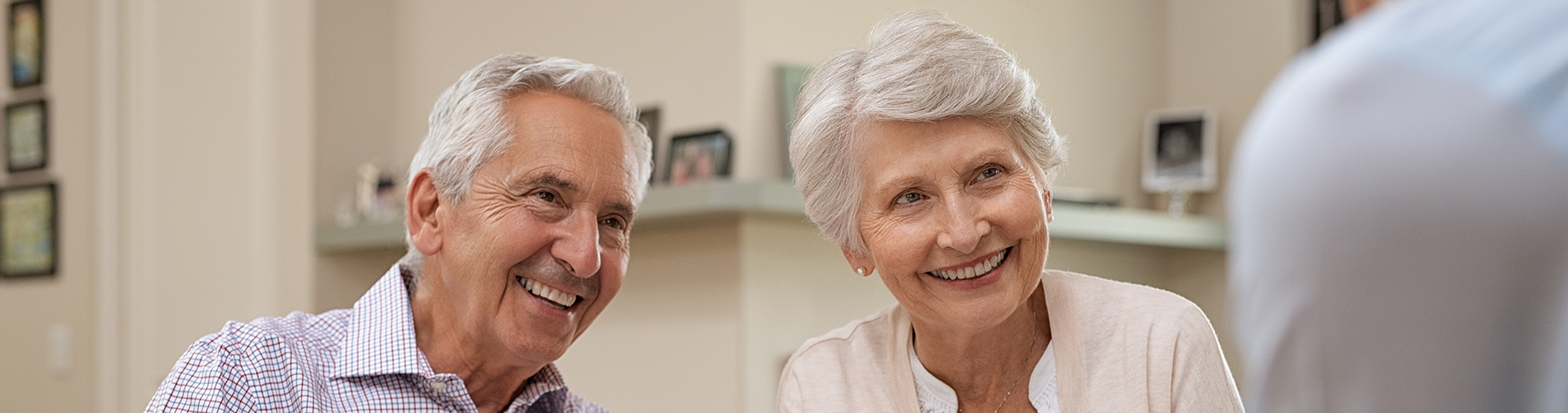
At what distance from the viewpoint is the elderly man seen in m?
1.63

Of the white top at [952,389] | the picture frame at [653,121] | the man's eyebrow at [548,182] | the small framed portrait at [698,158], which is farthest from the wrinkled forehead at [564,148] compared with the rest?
the picture frame at [653,121]

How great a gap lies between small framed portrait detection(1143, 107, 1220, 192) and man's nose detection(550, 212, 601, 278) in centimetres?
315

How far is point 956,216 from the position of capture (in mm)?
1445

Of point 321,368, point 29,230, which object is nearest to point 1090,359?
point 321,368

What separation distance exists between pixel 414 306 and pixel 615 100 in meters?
0.39

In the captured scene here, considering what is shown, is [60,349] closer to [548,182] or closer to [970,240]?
[548,182]

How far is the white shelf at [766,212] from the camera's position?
319cm

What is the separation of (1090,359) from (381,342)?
867 millimetres

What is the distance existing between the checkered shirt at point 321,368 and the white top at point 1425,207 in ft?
4.23

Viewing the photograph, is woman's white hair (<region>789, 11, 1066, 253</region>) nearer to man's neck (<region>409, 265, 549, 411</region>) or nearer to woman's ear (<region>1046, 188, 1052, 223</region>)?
Result: woman's ear (<region>1046, 188, 1052, 223</region>)

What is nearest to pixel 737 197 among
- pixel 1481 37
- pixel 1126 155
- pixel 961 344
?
pixel 961 344

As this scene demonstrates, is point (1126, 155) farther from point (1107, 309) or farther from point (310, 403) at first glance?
point (310, 403)

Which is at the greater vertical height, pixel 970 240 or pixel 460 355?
pixel 970 240

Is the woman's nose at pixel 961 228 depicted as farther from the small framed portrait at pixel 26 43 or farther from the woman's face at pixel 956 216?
the small framed portrait at pixel 26 43
